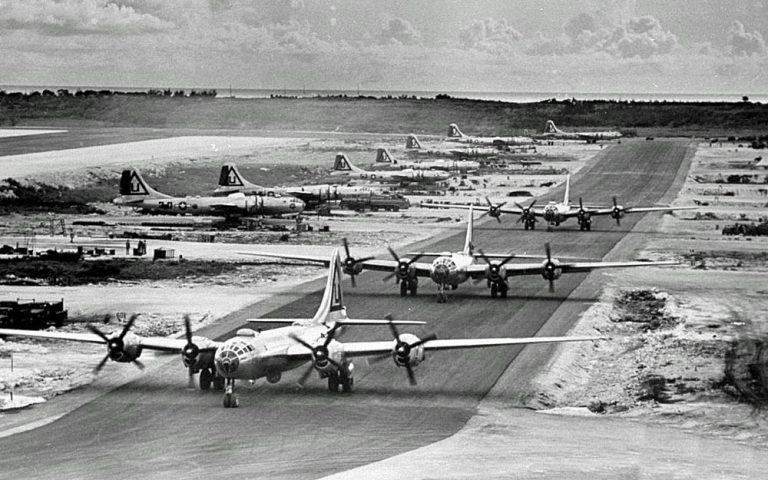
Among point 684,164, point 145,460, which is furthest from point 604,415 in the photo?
point 684,164

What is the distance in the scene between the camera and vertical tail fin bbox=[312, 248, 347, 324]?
53781mm

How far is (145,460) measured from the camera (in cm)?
4062

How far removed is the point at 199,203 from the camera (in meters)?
118

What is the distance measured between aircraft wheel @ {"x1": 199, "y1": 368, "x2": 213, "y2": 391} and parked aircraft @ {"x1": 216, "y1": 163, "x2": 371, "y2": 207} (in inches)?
2919

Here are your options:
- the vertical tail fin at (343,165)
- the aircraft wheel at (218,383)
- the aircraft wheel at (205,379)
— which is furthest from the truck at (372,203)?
the aircraft wheel at (205,379)

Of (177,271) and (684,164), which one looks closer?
(177,271)

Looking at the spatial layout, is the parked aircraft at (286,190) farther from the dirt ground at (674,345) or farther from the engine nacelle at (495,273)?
the engine nacelle at (495,273)

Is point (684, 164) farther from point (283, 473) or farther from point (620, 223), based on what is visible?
point (283, 473)

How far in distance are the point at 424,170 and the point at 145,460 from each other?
12903 cm

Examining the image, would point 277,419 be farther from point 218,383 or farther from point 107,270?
point 107,270

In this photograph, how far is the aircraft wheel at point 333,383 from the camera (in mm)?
50256

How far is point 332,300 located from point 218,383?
23.4 ft

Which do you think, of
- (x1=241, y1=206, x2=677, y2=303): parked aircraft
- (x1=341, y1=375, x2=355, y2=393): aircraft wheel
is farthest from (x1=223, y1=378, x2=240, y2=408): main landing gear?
(x1=241, y1=206, x2=677, y2=303): parked aircraft

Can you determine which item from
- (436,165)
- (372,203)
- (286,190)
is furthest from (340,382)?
(436,165)
